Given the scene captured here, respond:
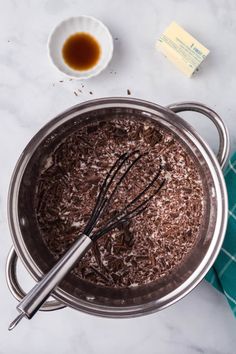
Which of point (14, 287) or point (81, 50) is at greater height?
point (81, 50)

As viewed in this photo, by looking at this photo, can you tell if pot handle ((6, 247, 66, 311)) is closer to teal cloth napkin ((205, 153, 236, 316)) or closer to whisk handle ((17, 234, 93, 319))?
whisk handle ((17, 234, 93, 319))

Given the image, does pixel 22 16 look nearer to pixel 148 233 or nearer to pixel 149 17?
pixel 149 17

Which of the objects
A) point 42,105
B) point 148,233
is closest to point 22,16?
point 42,105

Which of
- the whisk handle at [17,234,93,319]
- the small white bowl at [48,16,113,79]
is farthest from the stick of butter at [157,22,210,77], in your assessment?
the whisk handle at [17,234,93,319]

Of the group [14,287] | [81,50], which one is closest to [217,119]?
[81,50]

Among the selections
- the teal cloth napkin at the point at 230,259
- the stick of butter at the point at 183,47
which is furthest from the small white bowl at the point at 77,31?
the teal cloth napkin at the point at 230,259

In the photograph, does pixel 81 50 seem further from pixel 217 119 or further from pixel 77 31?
pixel 217 119

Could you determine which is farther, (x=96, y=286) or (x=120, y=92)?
(x=120, y=92)
